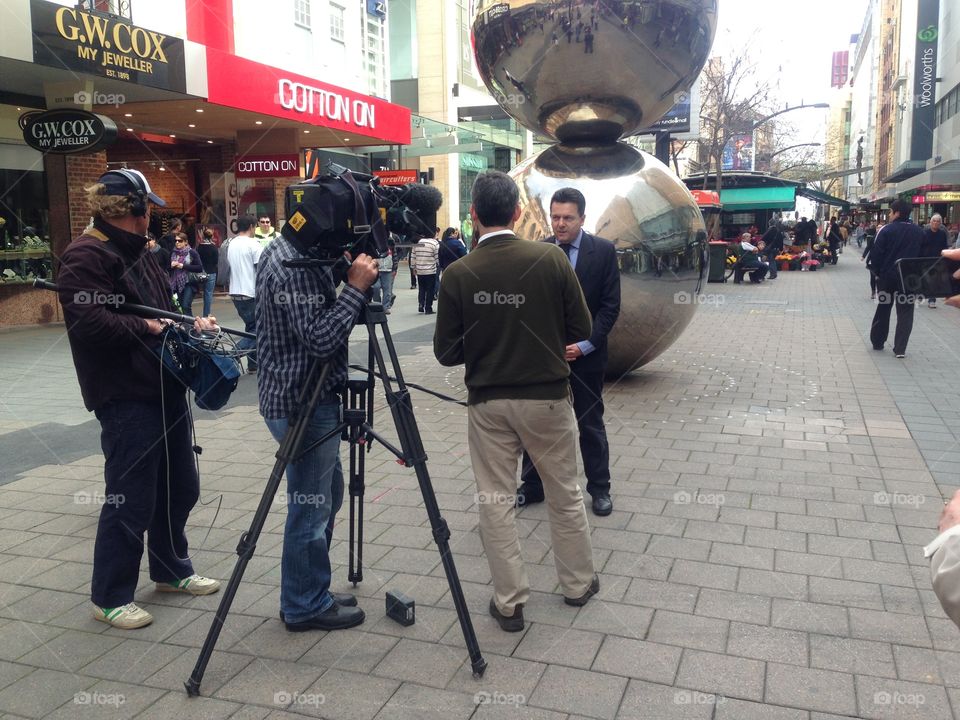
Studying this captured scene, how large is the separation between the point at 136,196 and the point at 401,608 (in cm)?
212

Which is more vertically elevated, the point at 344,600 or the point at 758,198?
the point at 758,198

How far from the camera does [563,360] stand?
141 inches

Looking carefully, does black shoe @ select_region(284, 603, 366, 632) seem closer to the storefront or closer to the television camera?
the television camera

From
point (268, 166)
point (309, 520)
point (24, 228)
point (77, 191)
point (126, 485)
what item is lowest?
point (309, 520)

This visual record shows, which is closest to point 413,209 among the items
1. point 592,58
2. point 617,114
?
point 592,58

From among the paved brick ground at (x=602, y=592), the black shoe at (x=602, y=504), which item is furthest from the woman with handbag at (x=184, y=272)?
the black shoe at (x=602, y=504)

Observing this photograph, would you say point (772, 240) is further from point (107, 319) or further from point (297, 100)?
point (107, 319)

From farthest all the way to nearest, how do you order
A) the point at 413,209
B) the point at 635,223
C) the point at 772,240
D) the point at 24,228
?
the point at 772,240, the point at 24,228, the point at 635,223, the point at 413,209

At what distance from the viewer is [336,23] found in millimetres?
20844

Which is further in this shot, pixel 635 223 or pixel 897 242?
pixel 897 242

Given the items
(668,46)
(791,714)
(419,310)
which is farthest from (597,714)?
(419,310)

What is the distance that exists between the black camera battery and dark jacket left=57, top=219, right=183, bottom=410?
1.36 meters

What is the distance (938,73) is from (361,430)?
48.2m

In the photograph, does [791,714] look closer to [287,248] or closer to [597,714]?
[597,714]
